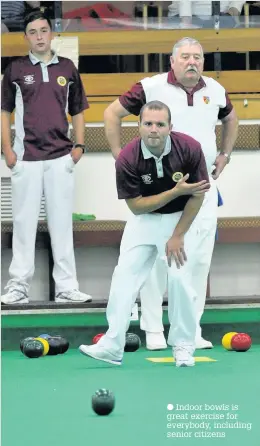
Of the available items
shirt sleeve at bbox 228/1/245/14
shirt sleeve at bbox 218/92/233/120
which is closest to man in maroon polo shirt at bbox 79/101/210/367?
shirt sleeve at bbox 218/92/233/120

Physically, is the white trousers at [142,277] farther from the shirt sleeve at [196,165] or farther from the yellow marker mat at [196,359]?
the yellow marker mat at [196,359]

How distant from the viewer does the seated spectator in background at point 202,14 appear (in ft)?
31.4

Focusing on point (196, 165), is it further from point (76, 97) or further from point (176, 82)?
point (76, 97)

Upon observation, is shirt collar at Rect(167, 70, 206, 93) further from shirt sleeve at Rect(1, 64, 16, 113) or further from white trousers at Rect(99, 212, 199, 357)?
shirt sleeve at Rect(1, 64, 16, 113)

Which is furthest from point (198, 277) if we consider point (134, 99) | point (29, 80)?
point (29, 80)

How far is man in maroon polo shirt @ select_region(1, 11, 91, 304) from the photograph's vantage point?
8102 mm

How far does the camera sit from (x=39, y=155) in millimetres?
8133

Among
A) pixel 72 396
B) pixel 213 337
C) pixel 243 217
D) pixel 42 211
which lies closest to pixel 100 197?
pixel 42 211

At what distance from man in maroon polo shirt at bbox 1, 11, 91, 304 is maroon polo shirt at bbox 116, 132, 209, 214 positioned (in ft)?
5.85

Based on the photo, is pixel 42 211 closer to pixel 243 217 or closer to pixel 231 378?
pixel 243 217

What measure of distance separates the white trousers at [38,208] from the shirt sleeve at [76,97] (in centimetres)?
39

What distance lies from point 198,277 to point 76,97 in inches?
68.5

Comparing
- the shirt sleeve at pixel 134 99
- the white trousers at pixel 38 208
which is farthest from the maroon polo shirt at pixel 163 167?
the white trousers at pixel 38 208

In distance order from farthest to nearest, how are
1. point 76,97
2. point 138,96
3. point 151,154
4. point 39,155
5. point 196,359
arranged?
point 76,97
point 39,155
point 138,96
point 196,359
point 151,154
